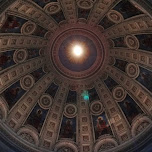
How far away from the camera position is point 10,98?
21094 mm

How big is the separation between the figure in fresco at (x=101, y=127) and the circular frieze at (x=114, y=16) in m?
8.51

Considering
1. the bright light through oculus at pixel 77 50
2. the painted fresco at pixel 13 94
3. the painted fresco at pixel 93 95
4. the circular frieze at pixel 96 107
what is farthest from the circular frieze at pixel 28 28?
the circular frieze at pixel 96 107

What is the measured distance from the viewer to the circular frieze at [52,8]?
65.3 ft

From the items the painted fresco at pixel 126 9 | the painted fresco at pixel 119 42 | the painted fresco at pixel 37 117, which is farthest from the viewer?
the painted fresco at pixel 119 42

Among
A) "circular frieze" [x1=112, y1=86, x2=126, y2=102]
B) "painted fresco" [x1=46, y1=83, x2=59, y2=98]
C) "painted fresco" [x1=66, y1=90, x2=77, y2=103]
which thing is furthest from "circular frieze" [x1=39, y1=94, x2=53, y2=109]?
"circular frieze" [x1=112, y1=86, x2=126, y2=102]

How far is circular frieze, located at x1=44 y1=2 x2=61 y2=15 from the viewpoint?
19.9 m

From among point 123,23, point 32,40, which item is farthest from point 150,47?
point 32,40

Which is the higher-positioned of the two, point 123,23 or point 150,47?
point 123,23

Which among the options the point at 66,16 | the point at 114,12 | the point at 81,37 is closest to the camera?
the point at 114,12

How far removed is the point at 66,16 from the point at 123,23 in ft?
15.9

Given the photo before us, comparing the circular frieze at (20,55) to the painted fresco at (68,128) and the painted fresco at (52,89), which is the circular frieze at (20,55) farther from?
the painted fresco at (68,128)

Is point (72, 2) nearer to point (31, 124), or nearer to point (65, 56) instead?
point (65, 56)

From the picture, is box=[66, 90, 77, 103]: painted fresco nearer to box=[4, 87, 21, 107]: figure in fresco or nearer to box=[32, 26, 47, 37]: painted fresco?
box=[4, 87, 21, 107]: figure in fresco

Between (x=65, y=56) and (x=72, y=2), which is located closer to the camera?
(x=72, y=2)
